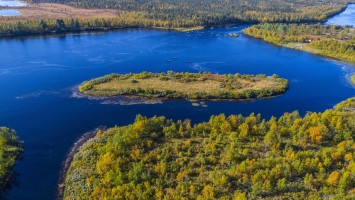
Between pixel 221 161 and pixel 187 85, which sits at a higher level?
pixel 187 85

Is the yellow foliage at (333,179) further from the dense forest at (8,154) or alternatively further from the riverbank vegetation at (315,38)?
the riverbank vegetation at (315,38)

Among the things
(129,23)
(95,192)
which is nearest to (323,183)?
(95,192)

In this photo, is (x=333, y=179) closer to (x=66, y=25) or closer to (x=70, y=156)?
(x=70, y=156)

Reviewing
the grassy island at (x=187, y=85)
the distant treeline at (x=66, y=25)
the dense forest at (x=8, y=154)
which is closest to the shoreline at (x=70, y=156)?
the dense forest at (x=8, y=154)

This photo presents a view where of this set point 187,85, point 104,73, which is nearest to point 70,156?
point 187,85

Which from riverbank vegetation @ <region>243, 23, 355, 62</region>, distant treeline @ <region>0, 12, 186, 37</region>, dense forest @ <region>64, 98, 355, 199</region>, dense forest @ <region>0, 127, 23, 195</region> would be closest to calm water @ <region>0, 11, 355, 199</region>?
dense forest @ <region>0, 127, 23, 195</region>

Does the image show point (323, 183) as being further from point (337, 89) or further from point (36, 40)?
point (36, 40)
